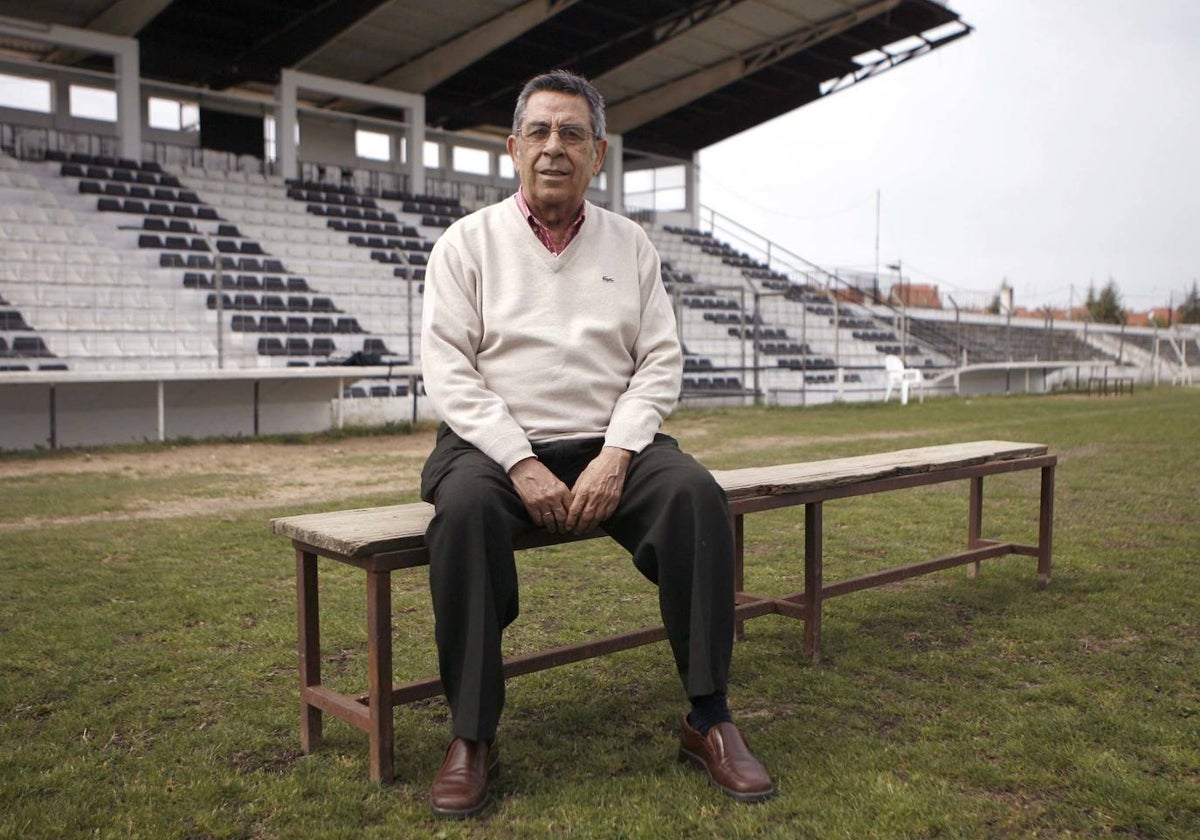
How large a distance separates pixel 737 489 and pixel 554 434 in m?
0.61

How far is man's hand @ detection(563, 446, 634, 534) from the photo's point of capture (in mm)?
2561

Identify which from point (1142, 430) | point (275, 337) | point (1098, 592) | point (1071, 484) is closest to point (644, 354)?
point (1098, 592)

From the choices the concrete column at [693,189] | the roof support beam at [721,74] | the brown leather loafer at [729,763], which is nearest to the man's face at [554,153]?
the brown leather loafer at [729,763]

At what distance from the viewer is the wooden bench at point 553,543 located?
2.41 m

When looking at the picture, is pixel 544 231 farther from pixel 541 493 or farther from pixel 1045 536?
pixel 1045 536

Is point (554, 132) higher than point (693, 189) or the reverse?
the reverse

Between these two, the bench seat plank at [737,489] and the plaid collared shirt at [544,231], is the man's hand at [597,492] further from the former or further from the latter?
the plaid collared shirt at [544,231]

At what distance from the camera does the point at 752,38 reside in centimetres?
2464

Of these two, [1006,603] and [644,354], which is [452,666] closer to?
[644,354]

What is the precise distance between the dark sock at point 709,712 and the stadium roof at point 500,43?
768 inches

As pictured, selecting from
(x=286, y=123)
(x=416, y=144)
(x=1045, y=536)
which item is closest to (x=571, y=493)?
(x=1045, y=536)

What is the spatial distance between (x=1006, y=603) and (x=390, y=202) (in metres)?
21.9

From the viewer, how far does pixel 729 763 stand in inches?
92.8

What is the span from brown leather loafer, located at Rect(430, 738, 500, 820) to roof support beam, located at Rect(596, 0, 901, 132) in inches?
909
